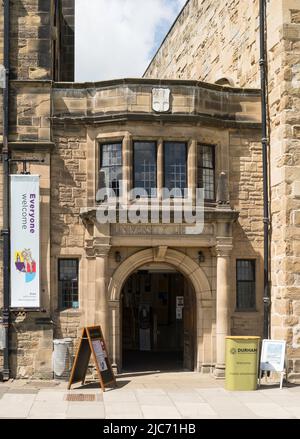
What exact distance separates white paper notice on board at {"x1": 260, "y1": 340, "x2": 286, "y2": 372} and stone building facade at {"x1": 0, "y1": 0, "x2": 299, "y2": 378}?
75cm

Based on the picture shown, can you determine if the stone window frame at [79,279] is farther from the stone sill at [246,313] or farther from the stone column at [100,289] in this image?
the stone sill at [246,313]

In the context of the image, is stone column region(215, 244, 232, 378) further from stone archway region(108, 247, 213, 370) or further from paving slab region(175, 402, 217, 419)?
paving slab region(175, 402, 217, 419)

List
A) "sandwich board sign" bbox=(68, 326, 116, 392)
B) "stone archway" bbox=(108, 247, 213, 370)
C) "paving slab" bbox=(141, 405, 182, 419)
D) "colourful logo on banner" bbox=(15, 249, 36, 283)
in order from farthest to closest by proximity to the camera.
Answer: "stone archway" bbox=(108, 247, 213, 370) < "colourful logo on banner" bbox=(15, 249, 36, 283) < "sandwich board sign" bbox=(68, 326, 116, 392) < "paving slab" bbox=(141, 405, 182, 419)

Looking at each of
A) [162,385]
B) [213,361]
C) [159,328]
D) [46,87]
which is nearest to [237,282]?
[213,361]

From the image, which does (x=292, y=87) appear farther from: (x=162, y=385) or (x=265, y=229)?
(x=162, y=385)

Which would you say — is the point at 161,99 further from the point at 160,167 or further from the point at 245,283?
the point at 245,283

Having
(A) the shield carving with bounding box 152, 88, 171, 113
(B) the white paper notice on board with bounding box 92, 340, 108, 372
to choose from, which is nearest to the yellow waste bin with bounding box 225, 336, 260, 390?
(B) the white paper notice on board with bounding box 92, 340, 108, 372

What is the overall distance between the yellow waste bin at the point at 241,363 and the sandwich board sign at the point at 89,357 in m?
2.57

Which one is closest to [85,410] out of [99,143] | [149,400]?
[149,400]

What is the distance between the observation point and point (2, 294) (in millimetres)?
16234

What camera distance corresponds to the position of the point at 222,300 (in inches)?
642

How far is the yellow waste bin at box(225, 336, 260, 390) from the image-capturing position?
14.6 meters

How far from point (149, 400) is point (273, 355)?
3302mm

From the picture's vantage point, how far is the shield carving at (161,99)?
54.5 ft
